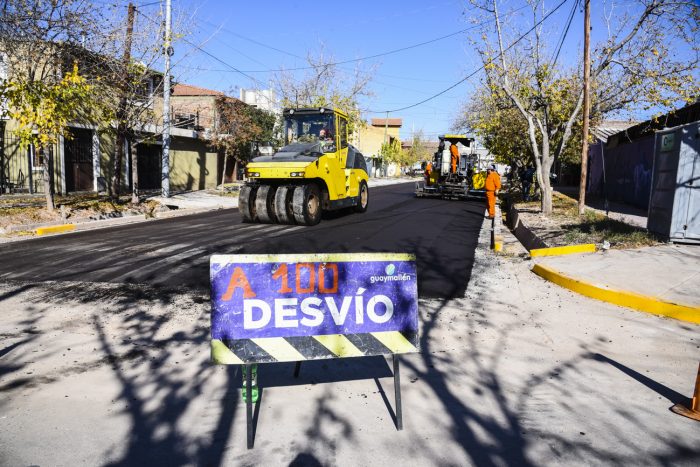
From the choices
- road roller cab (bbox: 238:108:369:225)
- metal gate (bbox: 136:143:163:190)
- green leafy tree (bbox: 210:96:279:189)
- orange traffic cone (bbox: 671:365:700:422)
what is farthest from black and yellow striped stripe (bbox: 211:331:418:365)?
green leafy tree (bbox: 210:96:279:189)

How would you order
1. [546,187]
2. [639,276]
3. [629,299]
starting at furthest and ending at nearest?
[546,187] → [639,276] → [629,299]

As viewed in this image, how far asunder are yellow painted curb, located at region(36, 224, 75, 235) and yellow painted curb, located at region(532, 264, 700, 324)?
1178 centimetres

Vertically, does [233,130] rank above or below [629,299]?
above

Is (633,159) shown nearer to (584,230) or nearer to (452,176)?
(452,176)

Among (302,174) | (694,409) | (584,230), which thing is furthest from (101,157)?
(694,409)

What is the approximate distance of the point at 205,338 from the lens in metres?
5.26

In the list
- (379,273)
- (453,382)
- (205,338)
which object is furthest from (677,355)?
(205,338)

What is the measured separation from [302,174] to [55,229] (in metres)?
6.48

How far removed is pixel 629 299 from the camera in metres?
6.54

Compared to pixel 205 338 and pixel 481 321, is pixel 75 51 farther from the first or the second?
pixel 481 321

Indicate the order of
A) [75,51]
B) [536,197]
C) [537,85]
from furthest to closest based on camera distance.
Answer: [536,197], [537,85], [75,51]

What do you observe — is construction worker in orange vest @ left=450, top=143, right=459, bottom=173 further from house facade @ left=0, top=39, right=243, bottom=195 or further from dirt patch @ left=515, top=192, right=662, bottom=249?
house facade @ left=0, top=39, right=243, bottom=195

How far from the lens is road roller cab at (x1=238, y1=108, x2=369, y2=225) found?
517 inches

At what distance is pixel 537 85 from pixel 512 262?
8.82m
